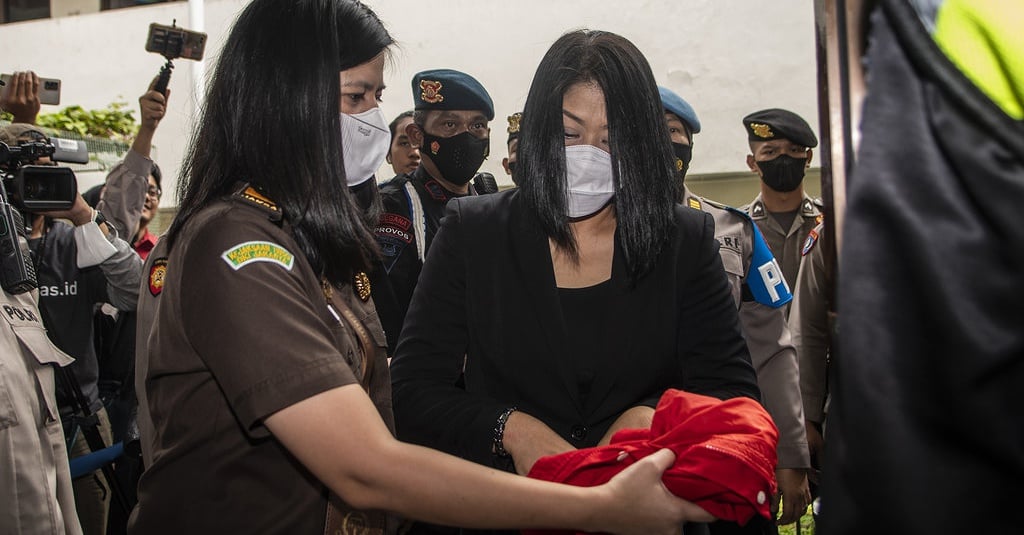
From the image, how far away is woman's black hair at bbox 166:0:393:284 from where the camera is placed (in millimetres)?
1415

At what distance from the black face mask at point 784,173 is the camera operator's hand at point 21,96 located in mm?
3816

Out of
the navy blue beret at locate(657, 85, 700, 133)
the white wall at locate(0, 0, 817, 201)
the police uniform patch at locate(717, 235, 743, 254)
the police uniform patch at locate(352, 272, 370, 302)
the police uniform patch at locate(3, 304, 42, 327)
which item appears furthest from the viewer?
the white wall at locate(0, 0, 817, 201)

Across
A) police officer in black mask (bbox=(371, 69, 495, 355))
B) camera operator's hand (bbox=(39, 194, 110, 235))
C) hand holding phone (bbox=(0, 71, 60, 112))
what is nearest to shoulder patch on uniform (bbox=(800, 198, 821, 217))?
police officer in black mask (bbox=(371, 69, 495, 355))

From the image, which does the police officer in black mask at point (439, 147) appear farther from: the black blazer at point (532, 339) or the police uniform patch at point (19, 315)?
the black blazer at point (532, 339)

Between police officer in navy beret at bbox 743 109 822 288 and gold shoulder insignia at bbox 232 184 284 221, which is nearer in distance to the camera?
gold shoulder insignia at bbox 232 184 284 221

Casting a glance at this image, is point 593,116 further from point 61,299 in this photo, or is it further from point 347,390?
point 61,299

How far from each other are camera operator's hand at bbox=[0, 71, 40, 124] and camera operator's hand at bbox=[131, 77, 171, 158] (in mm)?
495

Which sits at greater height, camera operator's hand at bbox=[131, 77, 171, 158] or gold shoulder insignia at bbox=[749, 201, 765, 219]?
camera operator's hand at bbox=[131, 77, 171, 158]

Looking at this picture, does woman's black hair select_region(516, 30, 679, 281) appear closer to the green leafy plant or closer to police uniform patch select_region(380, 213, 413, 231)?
police uniform patch select_region(380, 213, 413, 231)

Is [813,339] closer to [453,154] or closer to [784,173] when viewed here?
[784,173]

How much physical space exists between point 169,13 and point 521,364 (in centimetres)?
1058

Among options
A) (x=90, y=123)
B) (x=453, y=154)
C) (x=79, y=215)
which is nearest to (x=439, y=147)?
(x=453, y=154)

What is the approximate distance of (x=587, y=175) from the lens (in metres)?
1.84

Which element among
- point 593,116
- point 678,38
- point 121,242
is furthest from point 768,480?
point 678,38
